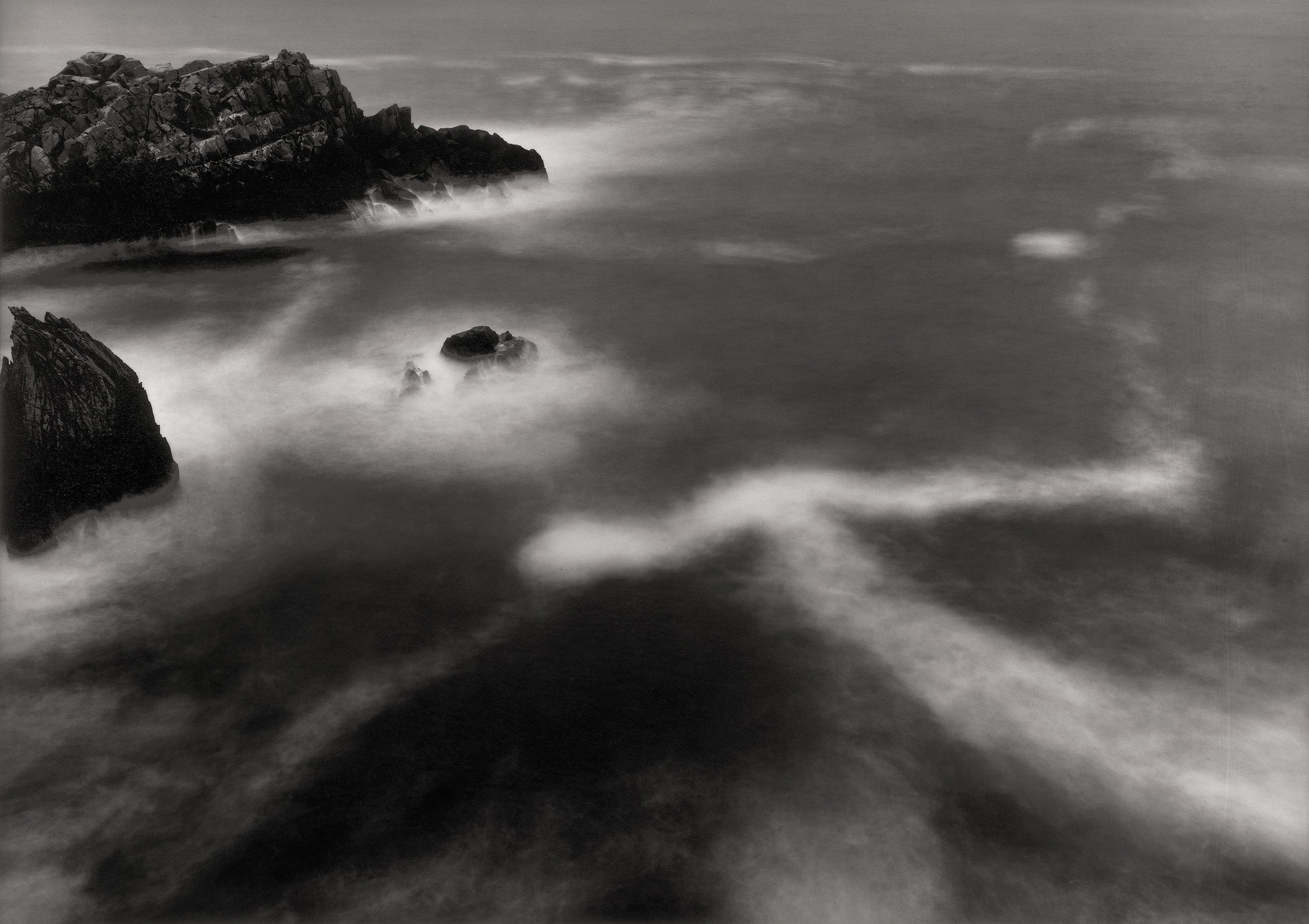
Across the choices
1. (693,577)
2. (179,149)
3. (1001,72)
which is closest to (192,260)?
(179,149)

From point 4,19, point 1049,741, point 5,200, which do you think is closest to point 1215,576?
point 1049,741

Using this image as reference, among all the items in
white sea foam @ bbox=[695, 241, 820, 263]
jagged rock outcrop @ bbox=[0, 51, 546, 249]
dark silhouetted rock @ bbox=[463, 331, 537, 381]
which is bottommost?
dark silhouetted rock @ bbox=[463, 331, 537, 381]

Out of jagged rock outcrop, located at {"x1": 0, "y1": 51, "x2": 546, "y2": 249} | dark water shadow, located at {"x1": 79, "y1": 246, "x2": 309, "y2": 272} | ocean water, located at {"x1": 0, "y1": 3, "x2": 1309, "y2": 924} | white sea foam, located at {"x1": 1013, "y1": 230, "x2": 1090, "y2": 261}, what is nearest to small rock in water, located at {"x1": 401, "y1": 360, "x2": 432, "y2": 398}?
ocean water, located at {"x1": 0, "y1": 3, "x2": 1309, "y2": 924}

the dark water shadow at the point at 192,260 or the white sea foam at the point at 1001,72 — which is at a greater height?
the white sea foam at the point at 1001,72

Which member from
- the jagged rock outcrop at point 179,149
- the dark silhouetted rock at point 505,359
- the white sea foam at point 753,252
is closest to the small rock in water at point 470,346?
the dark silhouetted rock at point 505,359

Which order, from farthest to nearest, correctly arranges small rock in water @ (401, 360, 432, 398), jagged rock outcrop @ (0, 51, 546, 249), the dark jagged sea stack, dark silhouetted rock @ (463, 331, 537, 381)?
jagged rock outcrop @ (0, 51, 546, 249), dark silhouetted rock @ (463, 331, 537, 381), small rock in water @ (401, 360, 432, 398), the dark jagged sea stack

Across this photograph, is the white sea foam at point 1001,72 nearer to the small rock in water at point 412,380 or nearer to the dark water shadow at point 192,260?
the dark water shadow at point 192,260

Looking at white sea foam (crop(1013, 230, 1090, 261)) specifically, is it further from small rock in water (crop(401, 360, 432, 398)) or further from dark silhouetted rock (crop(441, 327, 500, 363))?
small rock in water (crop(401, 360, 432, 398))
